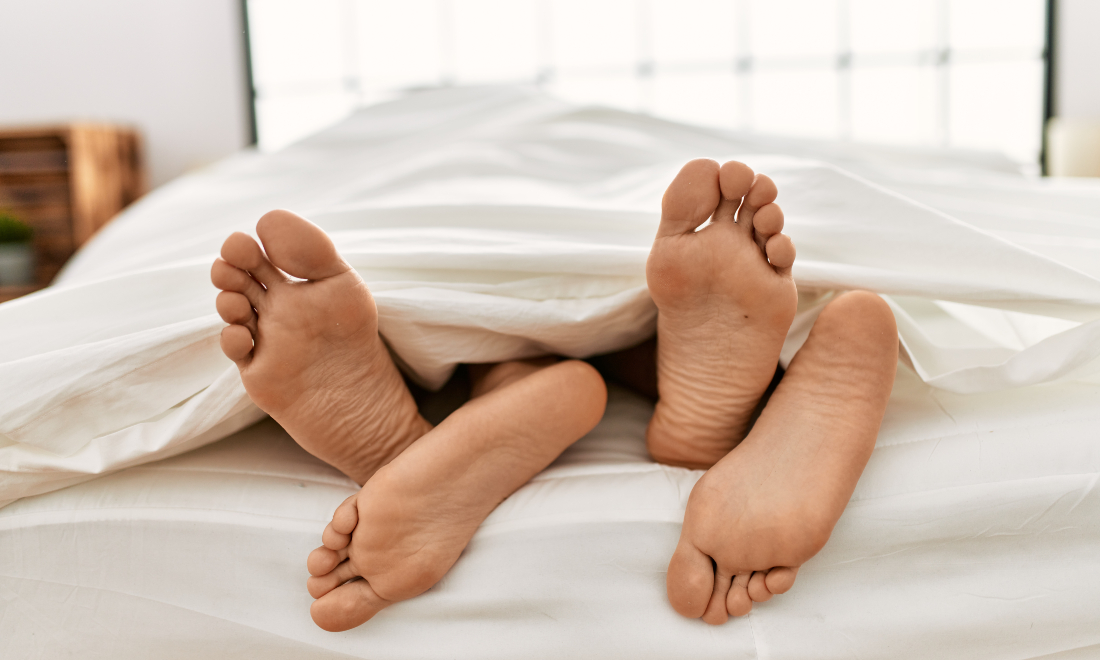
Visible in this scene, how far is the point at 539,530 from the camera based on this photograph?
19.9 inches

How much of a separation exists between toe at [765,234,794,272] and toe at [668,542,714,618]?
8.6 inches

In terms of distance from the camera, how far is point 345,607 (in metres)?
0.47

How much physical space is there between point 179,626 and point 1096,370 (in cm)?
80

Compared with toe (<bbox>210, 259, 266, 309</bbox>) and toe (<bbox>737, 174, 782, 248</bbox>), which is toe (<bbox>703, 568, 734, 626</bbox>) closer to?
toe (<bbox>737, 174, 782, 248</bbox>)

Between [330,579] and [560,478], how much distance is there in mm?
191

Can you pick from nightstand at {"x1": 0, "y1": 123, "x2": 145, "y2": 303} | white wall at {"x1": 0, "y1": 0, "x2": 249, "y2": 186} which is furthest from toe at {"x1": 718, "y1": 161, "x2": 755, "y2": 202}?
white wall at {"x1": 0, "y1": 0, "x2": 249, "y2": 186}

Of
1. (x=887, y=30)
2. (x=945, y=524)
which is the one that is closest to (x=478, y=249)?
(x=945, y=524)

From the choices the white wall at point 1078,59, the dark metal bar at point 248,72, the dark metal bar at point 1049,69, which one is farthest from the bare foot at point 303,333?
the white wall at point 1078,59

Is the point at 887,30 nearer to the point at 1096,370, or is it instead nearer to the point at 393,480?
the point at 1096,370

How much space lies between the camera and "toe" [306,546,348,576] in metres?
0.48

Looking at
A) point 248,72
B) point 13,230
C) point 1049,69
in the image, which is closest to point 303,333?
point 13,230

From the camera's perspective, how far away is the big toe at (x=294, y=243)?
471mm

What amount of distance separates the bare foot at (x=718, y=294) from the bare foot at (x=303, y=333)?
0.23m

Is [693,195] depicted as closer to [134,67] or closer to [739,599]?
[739,599]
